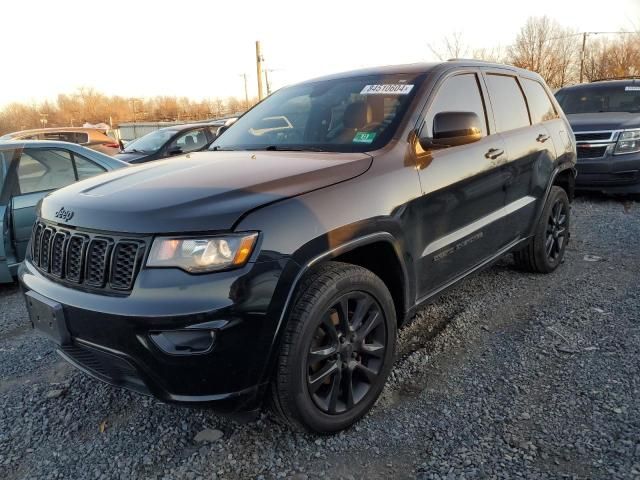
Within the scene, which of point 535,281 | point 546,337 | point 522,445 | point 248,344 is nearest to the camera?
point 248,344

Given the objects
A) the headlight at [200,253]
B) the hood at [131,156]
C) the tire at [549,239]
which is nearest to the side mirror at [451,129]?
the headlight at [200,253]

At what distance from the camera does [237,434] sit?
247 centimetres

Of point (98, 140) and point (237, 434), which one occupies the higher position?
point (98, 140)

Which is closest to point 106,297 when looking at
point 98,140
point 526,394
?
point 526,394

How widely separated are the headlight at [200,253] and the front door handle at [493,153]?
2044mm

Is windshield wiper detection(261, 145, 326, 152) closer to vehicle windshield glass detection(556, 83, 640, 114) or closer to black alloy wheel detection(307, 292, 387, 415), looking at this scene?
black alloy wheel detection(307, 292, 387, 415)

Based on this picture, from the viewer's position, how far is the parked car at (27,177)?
14.7ft

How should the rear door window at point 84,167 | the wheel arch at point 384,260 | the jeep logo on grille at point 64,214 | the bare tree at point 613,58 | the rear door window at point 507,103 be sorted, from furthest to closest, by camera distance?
the bare tree at point 613,58 < the rear door window at point 84,167 < the rear door window at point 507,103 < the wheel arch at point 384,260 < the jeep logo on grille at point 64,214

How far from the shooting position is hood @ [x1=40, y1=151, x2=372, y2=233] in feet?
6.55

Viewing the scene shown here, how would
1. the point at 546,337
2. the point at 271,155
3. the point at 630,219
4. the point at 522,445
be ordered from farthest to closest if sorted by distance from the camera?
the point at 630,219
the point at 546,337
the point at 271,155
the point at 522,445

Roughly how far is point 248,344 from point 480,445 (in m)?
1.17

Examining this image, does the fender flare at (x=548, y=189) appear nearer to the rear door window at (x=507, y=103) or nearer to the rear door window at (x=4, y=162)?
the rear door window at (x=507, y=103)

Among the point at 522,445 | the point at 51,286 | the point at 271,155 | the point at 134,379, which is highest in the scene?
the point at 271,155

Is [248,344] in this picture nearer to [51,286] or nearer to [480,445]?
[51,286]
